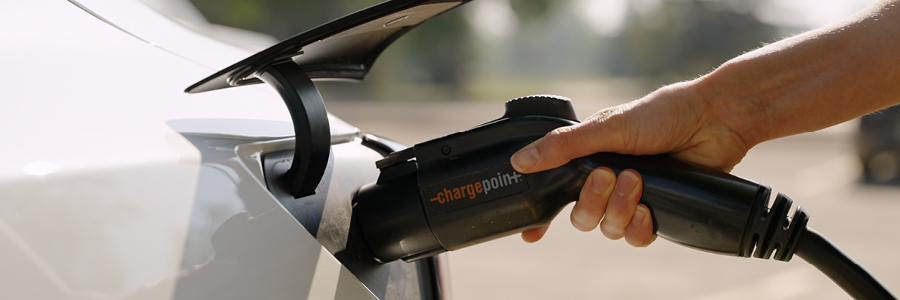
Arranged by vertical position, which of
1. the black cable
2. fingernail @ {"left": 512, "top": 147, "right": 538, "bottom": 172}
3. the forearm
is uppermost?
the forearm

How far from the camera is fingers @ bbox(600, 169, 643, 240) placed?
114 cm

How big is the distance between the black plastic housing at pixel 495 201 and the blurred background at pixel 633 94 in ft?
1.53

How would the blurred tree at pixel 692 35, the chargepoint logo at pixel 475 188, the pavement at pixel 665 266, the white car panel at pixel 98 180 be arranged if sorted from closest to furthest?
the white car panel at pixel 98 180 → the chargepoint logo at pixel 475 188 → the pavement at pixel 665 266 → the blurred tree at pixel 692 35

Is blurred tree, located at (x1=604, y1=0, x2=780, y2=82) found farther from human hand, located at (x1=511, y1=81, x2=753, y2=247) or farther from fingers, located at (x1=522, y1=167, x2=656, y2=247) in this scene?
fingers, located at (x1=522, y1=167, x2=656, y2=247)

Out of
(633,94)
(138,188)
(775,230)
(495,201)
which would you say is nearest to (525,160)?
(495,201)

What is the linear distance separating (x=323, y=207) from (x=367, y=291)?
0.14m

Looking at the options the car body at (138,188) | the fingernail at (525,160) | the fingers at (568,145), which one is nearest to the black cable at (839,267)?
→ the fingers at (568,145)

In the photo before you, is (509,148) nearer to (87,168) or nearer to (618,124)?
(618,124)

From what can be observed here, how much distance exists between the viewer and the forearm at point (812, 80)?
4.17ft

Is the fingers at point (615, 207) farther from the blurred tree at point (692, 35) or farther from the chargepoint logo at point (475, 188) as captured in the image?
the blurred tree at point (692, 35)

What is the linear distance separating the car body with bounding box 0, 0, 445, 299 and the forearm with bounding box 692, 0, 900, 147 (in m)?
0.83

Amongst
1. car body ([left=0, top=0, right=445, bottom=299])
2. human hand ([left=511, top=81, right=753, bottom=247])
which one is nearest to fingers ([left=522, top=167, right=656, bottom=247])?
human hand ([left=511, top=81, right=753, bottom=247])

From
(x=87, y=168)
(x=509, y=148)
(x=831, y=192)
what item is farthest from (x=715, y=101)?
(x=831, y=192)

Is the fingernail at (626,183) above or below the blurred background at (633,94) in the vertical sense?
above
